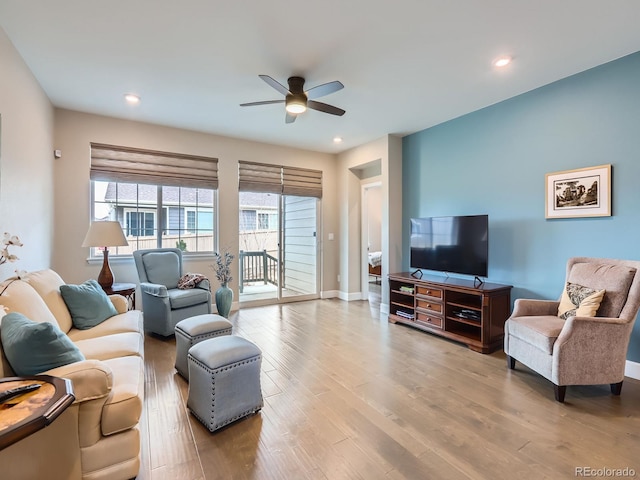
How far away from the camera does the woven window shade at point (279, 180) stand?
205 inches

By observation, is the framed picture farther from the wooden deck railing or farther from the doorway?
the wooden deck railing

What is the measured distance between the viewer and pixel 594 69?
9.67ft

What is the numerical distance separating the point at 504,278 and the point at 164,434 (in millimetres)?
3740

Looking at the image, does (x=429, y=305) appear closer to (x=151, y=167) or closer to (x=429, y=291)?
(x=429, y=291)

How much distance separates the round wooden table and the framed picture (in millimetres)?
4094

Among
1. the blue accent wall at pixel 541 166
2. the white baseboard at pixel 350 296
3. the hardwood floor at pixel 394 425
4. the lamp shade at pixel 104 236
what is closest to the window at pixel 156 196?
the lamp shade at pixel 104 236

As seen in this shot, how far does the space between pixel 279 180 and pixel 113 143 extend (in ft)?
8.15

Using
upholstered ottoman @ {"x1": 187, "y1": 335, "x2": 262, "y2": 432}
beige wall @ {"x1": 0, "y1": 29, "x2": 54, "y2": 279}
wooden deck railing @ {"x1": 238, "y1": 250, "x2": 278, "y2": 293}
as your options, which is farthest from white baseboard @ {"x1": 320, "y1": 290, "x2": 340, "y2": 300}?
beige wall @ {"x1": 0, "y1": 29, "x2": 54, "y2": 279}

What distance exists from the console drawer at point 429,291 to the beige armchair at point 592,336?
1143 millimetres

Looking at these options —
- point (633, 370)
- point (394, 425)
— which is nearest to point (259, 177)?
point (394, 425)

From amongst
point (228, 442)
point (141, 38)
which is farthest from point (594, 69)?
point (228, 442)

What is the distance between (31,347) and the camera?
1454 mm

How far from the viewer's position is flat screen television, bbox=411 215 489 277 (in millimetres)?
3559

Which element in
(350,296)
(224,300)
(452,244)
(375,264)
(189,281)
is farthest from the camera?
(375,264)
